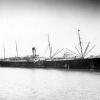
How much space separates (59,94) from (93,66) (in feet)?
91.1

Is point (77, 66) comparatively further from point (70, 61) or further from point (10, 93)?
point (10, 93)

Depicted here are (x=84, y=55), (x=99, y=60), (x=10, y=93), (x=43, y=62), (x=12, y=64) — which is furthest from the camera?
(x=12, y=64)

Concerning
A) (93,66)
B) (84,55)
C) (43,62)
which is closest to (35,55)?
(43,62)

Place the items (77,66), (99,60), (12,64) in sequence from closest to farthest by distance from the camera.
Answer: (99,60) < (77,66) < (12,64)

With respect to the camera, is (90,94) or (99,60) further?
(99,60)

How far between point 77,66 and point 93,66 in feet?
15.5

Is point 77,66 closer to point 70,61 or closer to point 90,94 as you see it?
point 70,61

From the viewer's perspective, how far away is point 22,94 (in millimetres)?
20328

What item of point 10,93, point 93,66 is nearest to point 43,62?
point 93,66

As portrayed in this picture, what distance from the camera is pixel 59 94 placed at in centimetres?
2003

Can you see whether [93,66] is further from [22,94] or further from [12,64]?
[12,64]

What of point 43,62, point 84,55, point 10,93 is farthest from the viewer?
point 43,62

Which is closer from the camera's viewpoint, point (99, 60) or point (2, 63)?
point (99, 60)

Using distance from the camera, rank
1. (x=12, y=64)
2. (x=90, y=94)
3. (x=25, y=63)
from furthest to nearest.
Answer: (x=12, y=64) < (x=25, y=63) < (x=90, y=94)
